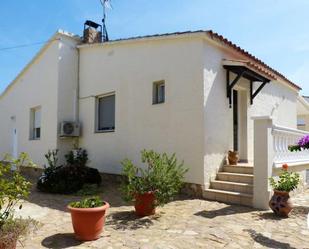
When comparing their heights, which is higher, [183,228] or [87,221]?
[87,221]

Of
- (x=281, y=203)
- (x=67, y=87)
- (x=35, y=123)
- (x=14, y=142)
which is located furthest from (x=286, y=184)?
(x=14, y=142)

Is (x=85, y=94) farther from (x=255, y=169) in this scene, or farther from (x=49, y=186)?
(x=255, y=169)

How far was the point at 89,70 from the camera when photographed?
1181 centimetres

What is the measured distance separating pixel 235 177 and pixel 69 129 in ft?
20.9

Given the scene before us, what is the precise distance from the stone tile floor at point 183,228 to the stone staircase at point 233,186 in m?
0.26

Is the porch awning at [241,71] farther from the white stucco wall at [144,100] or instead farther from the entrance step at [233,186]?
the entrance step at [233,186]

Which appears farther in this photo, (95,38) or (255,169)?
(95,38)

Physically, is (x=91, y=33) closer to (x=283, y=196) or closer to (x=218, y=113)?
(x=218, y=113)

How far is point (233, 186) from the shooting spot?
788 centimetres

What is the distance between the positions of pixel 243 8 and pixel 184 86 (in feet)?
8.55

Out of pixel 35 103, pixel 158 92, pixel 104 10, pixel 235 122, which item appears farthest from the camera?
pixel 104 10

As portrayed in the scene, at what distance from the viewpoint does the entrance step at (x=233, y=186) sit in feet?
25.0

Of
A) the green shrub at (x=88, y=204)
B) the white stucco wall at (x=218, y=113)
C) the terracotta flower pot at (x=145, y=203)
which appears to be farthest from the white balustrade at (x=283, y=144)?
the green shrub at (x=88, y=204)

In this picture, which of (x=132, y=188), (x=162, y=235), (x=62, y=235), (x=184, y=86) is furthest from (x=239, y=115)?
(x=62, y=235)
